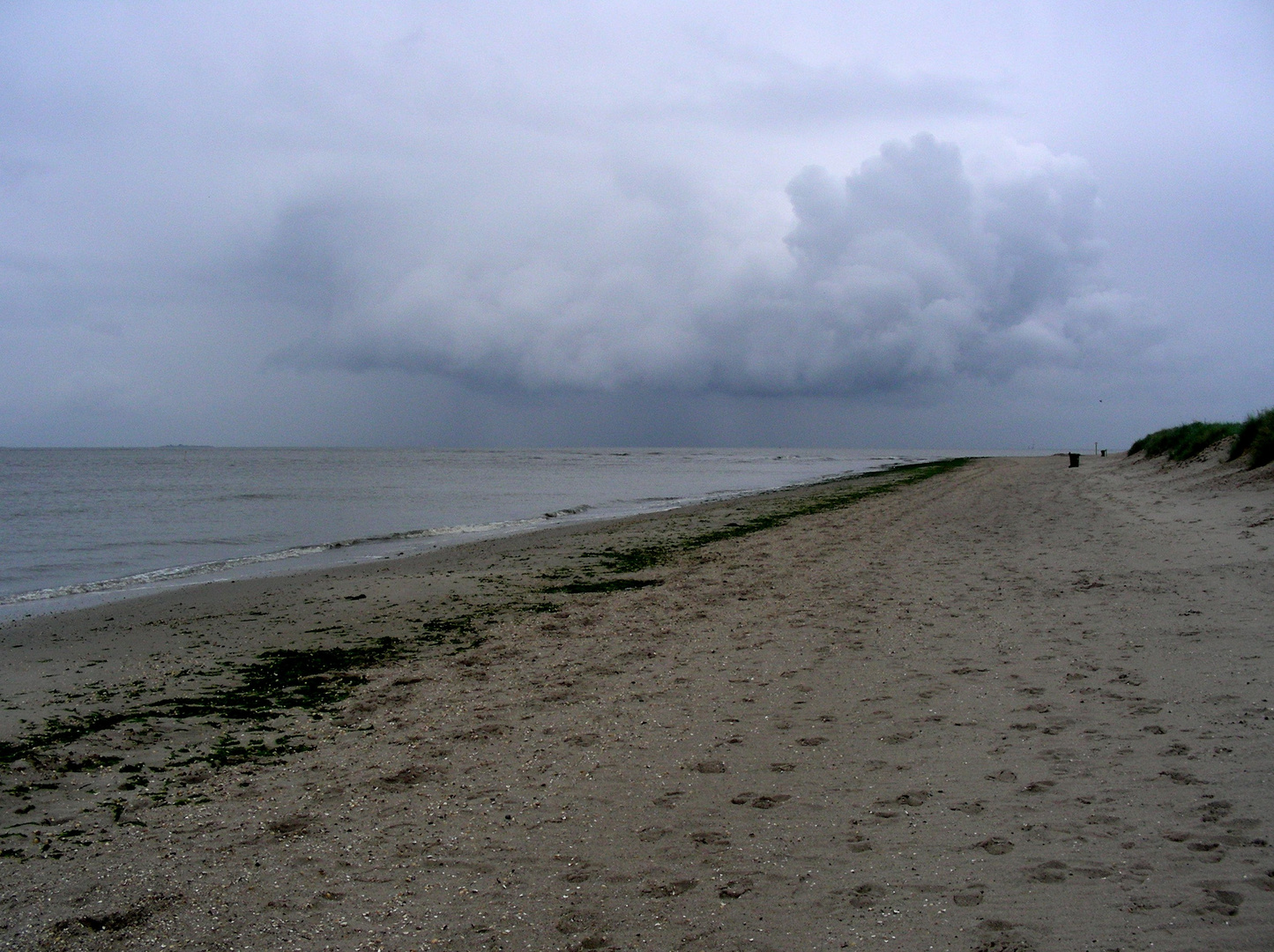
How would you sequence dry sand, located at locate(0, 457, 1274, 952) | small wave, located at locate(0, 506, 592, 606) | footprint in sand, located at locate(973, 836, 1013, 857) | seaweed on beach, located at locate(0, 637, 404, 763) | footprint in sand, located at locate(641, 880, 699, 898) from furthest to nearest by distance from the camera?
1. small wave, located at locate(0, 506, 592, 606)
2. seaweed on beach, located at locate(0, 637, 404, 763)
3. footprint in sand, located at locate(973, 836, 1013, 857)
4. footprint in sand, located at locate(641, 880, 699, 898)
5. dry sand, located at locate(0, 457, 1274, 952)

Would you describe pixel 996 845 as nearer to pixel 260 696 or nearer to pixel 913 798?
pixel 913 798

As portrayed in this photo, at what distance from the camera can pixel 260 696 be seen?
800 cm

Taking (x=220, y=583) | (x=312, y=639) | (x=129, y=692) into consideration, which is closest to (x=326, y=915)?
(x=129, y=692)

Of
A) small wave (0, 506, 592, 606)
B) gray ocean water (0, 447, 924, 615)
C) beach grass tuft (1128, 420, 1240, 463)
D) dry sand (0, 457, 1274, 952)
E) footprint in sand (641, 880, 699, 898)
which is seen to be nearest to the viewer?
dry sand (0, 457, 1274, 952)

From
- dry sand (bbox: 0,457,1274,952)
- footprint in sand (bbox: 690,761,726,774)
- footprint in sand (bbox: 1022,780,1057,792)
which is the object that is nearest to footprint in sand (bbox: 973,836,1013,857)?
dry sand (bbox: 0,457,1274,952)

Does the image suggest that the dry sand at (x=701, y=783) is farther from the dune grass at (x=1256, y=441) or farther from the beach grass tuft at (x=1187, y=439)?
the beach grass tuft at (x=1187, y=439)

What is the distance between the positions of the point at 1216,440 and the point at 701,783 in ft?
98.3

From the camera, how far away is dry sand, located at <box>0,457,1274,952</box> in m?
3.82

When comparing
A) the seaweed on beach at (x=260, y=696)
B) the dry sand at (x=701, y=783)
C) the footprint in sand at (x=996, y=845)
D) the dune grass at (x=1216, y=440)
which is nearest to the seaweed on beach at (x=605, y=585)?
the dry sand at (x=701, y=783)

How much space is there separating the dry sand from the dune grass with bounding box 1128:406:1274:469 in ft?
39.2

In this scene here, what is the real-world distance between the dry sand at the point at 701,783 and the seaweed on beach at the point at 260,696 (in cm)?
19

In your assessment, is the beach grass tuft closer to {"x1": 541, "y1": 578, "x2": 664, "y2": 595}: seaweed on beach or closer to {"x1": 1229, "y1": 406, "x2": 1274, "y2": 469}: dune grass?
{"x1": 1229, "y1": 406, "x2": 1274, "y2": 469}: dune grass

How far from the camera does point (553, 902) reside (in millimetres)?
4016


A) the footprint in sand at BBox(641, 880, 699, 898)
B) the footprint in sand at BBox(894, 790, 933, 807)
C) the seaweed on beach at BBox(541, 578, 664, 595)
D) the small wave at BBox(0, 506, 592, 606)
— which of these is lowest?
the small wave at BBox(0, 506, 592, 606)
